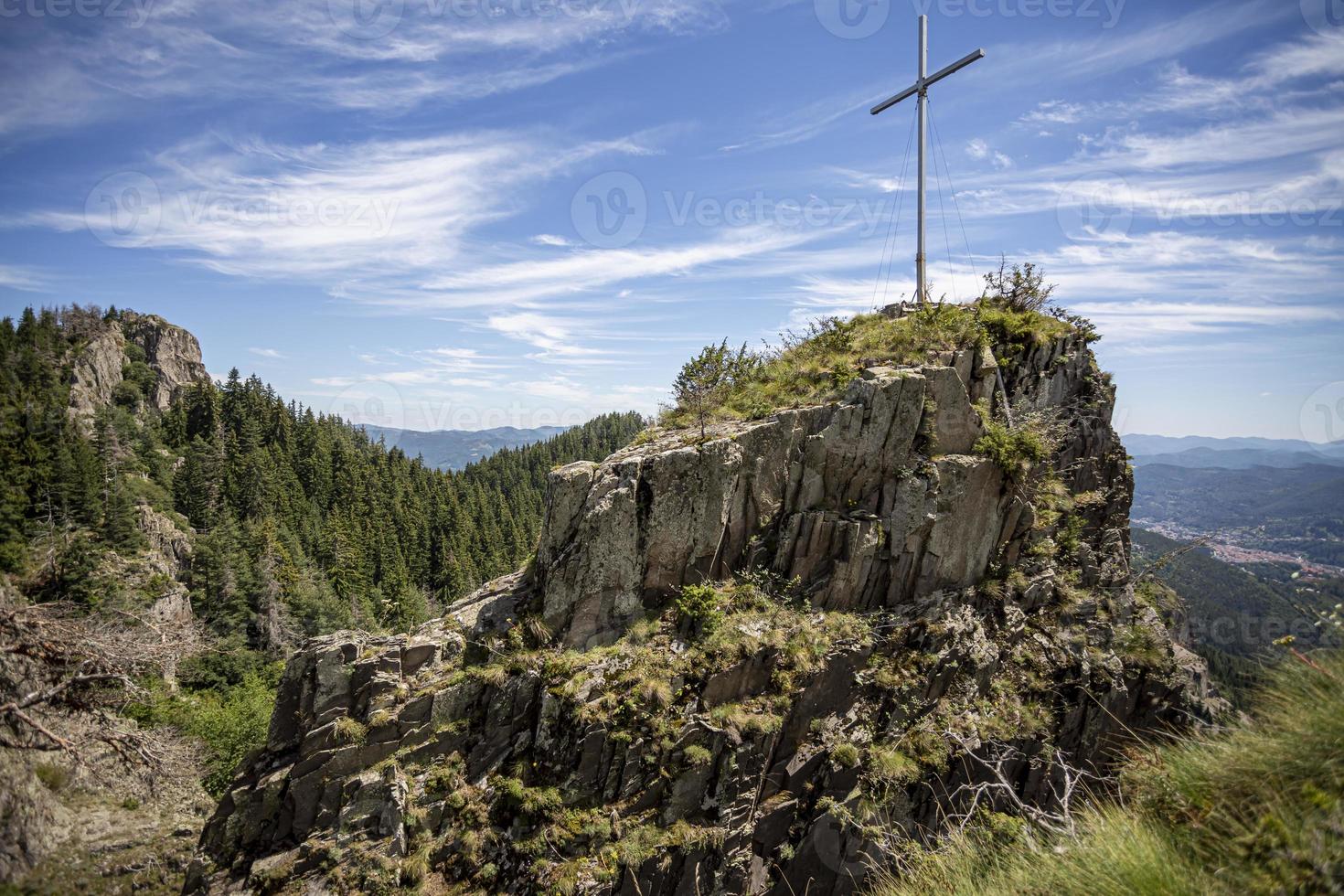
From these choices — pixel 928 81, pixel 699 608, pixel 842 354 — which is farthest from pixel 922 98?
pixel 699 608

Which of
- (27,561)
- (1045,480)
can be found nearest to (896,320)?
(1045,480)

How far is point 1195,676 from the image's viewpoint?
15.7 metres

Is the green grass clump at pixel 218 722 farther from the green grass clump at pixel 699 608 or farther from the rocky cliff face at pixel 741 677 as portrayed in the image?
the green grass clump at pixel 699 608

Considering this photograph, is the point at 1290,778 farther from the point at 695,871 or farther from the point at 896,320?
the point at 896,320

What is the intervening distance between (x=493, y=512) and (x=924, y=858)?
289 feet

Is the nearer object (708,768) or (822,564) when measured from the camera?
(708,768)

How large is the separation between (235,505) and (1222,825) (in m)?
95.7

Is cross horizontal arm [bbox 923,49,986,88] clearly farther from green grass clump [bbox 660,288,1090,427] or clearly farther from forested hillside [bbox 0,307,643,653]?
forested hillside [bbox 0,307,643,653]

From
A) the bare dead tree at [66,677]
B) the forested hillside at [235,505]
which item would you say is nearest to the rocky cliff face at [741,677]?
the bare dead tree at [66,677]

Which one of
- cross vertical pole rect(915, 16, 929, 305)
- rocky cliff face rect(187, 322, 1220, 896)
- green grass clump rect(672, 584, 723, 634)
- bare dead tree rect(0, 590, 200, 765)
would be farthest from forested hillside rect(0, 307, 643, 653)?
cross vertical pole rect(915, 16, 929, 305)

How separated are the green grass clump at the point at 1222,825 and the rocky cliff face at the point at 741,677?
23.9 feet

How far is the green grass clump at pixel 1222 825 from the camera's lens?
330 centimetres

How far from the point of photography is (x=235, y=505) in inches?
2940

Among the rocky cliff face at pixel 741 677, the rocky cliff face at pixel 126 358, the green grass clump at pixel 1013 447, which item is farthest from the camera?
the rocky cliff face at pixel 126 358
